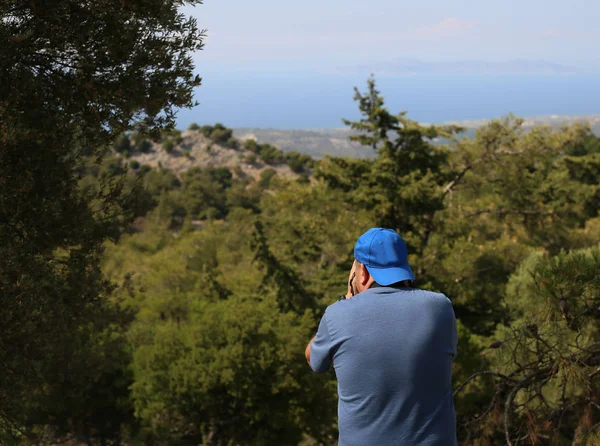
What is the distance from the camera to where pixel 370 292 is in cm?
205

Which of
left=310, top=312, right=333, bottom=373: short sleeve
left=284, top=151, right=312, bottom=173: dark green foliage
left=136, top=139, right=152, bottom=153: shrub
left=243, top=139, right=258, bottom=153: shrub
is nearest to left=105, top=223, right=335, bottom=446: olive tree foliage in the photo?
left=310, top=312, right=333, bottom=373: short sleeve

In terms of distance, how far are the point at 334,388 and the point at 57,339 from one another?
7951 millimetres

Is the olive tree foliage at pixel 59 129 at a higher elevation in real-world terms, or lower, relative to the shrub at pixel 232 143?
lower

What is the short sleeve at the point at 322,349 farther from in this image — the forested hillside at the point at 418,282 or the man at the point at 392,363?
the forested hillside at the point at 418,282

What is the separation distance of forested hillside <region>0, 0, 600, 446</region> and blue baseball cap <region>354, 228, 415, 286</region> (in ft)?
4.33

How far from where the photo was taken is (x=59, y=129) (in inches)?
192

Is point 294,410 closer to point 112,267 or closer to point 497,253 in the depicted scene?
point 497,253

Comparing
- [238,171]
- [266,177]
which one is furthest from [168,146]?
[266,177]

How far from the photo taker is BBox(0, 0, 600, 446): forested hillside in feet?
13.5

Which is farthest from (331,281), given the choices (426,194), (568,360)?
(568,360)

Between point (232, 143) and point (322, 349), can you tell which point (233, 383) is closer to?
point (322, 349)

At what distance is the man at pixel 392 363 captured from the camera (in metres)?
1.94

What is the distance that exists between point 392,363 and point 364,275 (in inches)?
16.2

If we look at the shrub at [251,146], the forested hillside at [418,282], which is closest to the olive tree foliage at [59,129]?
the forested hillside at [418,282]
